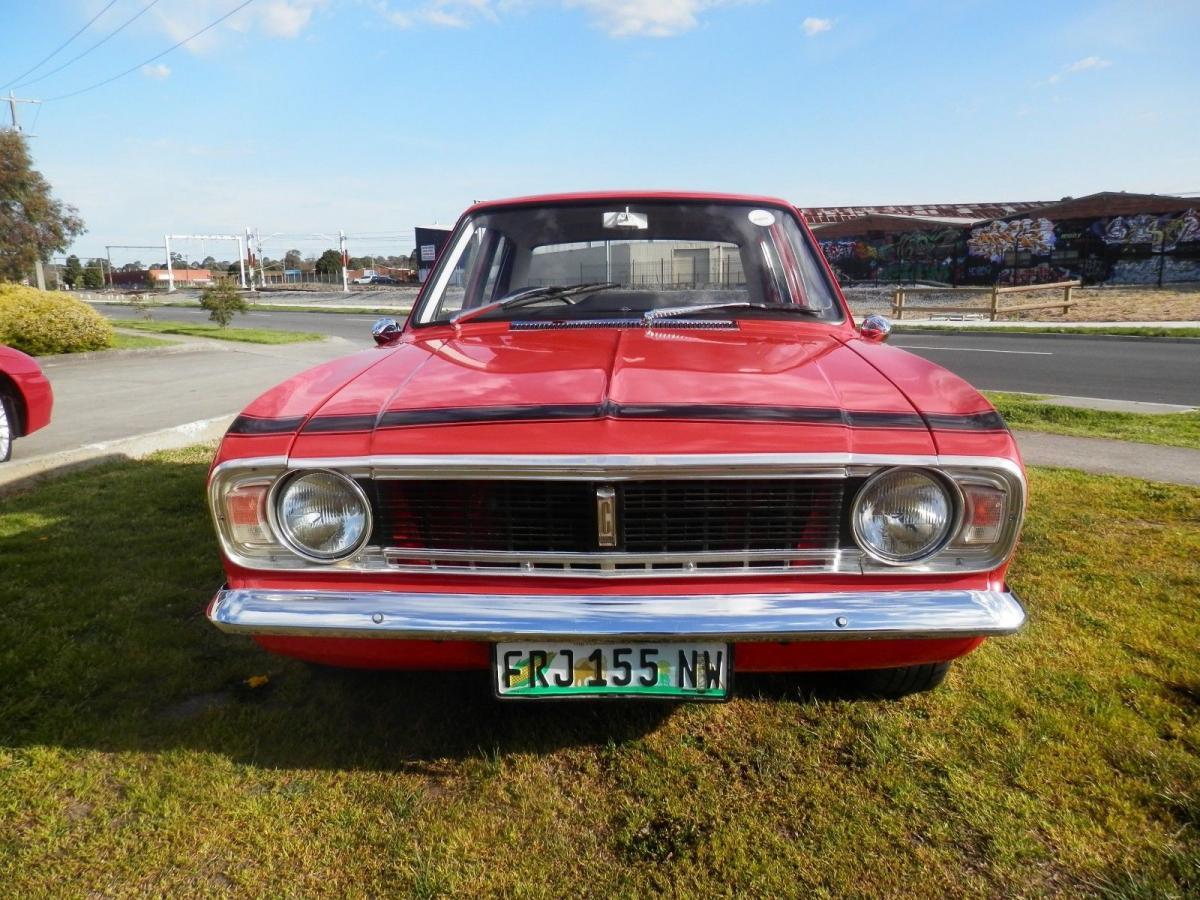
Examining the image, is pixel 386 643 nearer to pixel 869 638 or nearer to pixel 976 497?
pixel 869 638

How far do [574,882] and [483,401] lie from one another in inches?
44.2

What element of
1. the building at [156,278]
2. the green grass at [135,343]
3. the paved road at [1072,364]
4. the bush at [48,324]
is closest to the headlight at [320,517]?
the paved road at [1072,364]

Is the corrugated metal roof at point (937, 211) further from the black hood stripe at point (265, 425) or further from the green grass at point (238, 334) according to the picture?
the black hood stripe at point (265, 425)

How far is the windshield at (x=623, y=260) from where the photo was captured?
10.1 ft

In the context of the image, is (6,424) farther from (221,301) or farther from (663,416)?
(221,301)

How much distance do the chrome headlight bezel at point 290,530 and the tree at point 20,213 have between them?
18295 millimetres

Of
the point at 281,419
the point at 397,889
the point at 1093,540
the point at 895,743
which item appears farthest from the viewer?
the point at 1093,540

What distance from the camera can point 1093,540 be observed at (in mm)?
3906

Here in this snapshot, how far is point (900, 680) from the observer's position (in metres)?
2.40

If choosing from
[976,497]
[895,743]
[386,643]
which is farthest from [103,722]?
[976,497]

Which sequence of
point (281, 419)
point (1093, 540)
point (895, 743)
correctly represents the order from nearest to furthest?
point (281, 419) < point (895, 743) < point (1093, 540)

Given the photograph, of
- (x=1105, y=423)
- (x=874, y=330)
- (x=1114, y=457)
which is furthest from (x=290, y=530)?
(x=1105, y=423)

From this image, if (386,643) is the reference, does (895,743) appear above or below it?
below

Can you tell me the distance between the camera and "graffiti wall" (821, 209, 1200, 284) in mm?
27969
